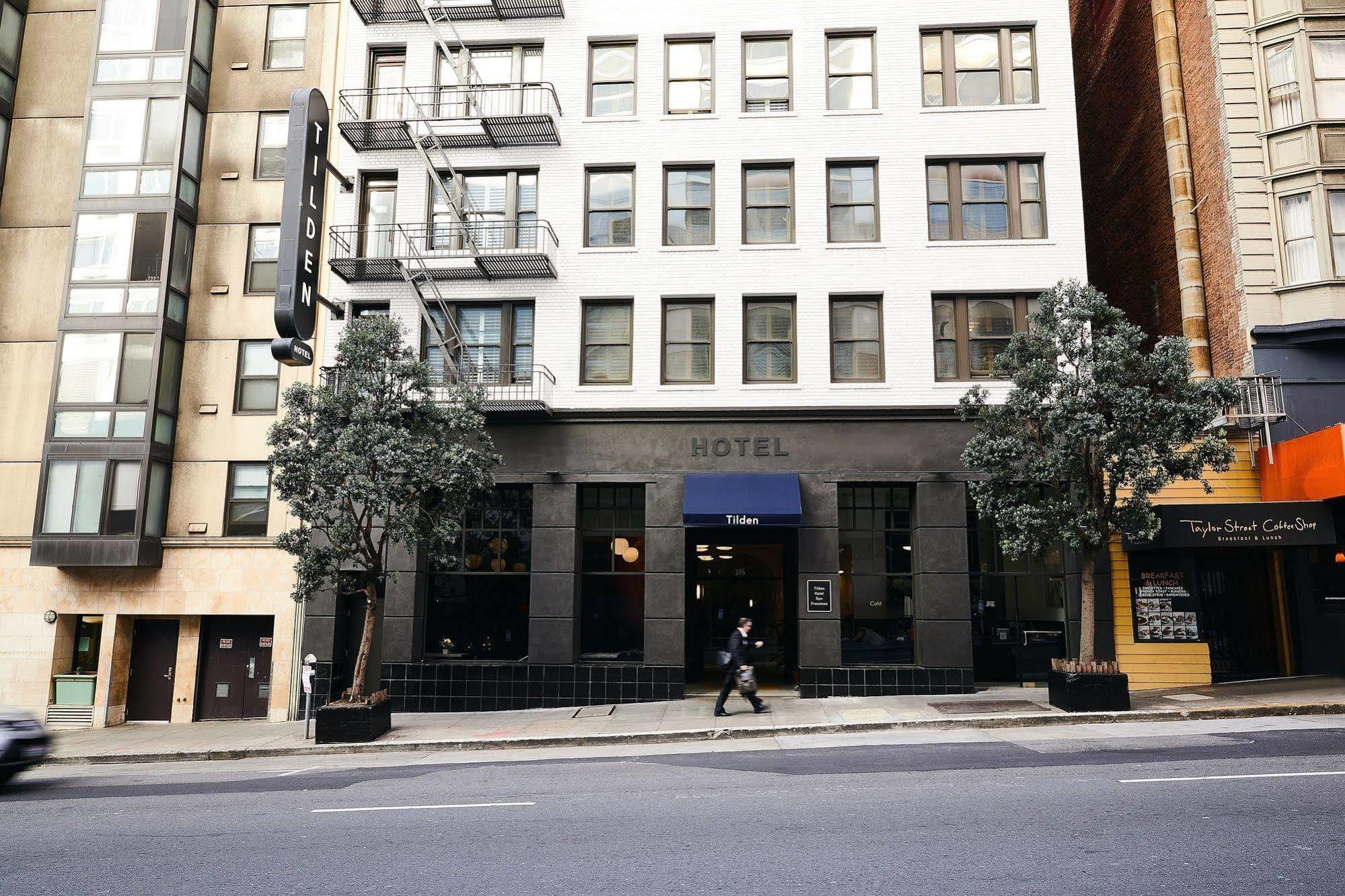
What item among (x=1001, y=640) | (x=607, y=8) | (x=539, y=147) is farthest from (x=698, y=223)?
(x=1001, y=640)

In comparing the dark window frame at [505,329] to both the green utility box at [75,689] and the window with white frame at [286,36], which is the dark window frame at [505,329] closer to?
the window with white frame at [286,36]

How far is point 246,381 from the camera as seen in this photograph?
20688 millimetres

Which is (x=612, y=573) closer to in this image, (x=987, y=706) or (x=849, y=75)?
(x=987, y=706)

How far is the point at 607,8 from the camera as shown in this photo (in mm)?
20375

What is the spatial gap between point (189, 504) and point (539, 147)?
11625 mm

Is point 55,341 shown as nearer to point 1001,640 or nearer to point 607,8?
point 607,8

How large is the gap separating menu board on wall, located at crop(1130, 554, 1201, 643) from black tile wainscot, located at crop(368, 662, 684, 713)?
9382mm

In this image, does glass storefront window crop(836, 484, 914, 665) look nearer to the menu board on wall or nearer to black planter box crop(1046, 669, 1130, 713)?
black planter box crop(1046, 669, 1130, 713)

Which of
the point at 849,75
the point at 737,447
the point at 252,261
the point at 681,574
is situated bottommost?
the point at 681,574

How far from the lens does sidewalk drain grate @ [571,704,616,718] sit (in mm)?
16516

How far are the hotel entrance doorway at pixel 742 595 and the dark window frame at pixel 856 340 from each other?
4.02 metres

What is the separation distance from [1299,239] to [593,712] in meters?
17.7

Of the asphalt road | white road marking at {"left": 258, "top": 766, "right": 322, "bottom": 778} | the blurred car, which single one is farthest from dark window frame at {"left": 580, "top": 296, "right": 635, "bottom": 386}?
the blurred car

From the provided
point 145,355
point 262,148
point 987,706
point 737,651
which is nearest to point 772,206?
point 737,651
